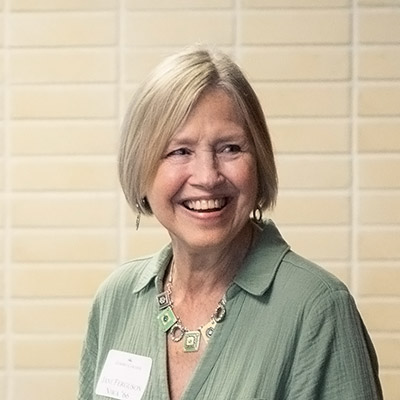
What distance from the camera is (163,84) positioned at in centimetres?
119

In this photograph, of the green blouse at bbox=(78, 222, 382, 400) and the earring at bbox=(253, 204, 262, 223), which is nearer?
the green blouse at bbox=(78, 222, 382, 400)

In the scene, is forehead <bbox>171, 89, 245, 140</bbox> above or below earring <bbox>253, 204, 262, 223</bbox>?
above

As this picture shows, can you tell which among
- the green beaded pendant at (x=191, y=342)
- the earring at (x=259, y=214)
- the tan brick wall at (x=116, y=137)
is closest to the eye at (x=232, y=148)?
the earring at (x=259, y=214)

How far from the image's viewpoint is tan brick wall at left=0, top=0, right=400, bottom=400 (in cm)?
169

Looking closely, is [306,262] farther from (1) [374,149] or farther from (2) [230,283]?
(1) [374,149]

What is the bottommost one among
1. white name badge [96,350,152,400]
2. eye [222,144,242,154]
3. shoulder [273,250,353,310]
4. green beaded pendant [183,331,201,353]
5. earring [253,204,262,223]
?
white name badge [96,350,152,400]

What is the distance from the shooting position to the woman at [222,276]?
1.15 meters

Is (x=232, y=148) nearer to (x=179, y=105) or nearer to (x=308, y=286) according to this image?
(x=179, y=105)

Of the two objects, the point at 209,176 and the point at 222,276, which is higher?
the point at 209,176

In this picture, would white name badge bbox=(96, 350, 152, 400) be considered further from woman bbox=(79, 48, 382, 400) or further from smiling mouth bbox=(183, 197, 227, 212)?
smiling mouth bbox=(183, 197, 227, 212)

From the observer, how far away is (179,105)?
117 cm

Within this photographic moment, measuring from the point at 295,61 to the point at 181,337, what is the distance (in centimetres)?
66

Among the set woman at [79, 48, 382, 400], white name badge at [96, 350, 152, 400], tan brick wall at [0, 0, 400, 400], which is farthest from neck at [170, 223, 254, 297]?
tan brick wall at [0, 0, 400, 400]

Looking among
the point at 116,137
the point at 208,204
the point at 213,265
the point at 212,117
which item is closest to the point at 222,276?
the point at 213,265
